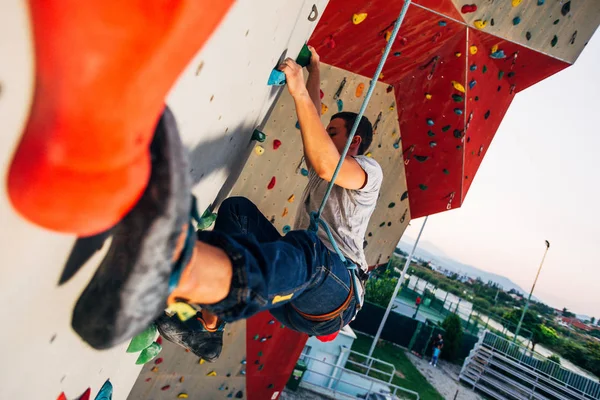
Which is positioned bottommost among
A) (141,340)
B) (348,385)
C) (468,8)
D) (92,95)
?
(348,385)

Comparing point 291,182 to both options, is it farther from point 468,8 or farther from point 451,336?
point 451,336

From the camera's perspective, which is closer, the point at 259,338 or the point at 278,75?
the point at 278,75

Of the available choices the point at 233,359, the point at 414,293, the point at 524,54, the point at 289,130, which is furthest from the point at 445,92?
the point at 414,293

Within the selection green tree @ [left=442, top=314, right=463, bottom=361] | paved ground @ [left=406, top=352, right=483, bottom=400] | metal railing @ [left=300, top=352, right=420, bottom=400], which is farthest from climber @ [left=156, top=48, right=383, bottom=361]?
green tree @ [left=442, top=314, right=463, bottom=361]

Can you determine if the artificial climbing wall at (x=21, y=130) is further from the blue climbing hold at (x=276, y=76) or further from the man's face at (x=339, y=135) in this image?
the man's face at (x=339, y=135)

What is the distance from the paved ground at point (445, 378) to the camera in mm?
11477

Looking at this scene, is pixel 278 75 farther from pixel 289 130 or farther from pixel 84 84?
pixel 289 130

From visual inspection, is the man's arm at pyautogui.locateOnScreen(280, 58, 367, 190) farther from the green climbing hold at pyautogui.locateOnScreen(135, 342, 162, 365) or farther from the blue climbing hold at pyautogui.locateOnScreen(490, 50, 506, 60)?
the blue climbing hold at pyautogui.locateOnScreen(490, 50, 506, 60)

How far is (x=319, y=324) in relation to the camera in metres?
1.52

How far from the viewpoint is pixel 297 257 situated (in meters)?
1.10

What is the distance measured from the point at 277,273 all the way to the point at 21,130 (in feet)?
2.26

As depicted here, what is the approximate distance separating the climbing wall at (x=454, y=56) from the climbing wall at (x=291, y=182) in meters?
0.11

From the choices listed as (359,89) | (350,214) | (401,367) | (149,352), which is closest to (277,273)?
(350,214)

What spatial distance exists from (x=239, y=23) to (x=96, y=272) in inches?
21.1
